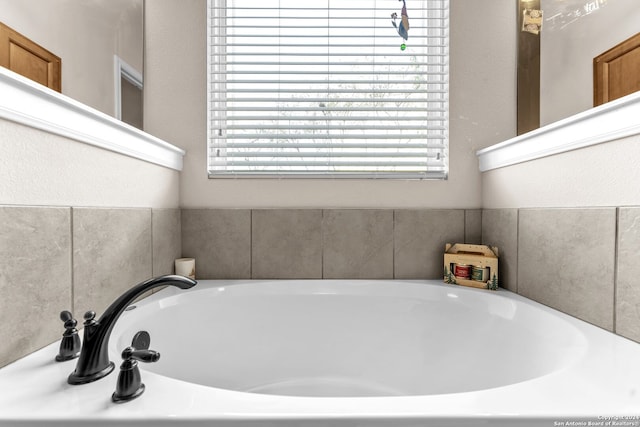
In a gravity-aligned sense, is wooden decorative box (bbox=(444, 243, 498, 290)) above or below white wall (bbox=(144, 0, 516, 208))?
below

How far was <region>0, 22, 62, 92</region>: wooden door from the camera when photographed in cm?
69

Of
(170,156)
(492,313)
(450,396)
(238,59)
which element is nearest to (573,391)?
(450,396)

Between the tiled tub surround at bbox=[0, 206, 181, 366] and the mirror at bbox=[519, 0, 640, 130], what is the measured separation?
5.17ft

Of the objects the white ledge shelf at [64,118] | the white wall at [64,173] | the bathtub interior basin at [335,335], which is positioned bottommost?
the bathtub interior basin at [335,335]

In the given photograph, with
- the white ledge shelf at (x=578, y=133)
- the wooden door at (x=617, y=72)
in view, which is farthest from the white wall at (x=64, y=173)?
the wooden door at (x=617, y=72)

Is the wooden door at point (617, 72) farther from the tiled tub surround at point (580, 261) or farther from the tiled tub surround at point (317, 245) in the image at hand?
the tiled tub surround at point (317, 245)

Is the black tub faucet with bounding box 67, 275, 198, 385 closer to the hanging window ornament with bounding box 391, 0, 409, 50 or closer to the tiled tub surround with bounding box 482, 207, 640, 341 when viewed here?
the tiled tub surround with bounding box 482, 207, 640, 341

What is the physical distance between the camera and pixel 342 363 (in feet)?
4.12

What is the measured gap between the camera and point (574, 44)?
1143 mm

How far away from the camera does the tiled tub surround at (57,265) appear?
2.14 feet

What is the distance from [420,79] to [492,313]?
1.08 metres

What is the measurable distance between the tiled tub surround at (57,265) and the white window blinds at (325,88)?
0.57 meters

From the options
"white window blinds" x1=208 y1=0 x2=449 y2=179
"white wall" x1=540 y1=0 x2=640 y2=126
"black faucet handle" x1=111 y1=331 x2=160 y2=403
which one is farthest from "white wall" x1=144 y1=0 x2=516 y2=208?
"black faucet handle" x1=111 y1=331 x2=160 y2=403

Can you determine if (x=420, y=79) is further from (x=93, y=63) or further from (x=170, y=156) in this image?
(x=93, y=63)
